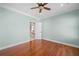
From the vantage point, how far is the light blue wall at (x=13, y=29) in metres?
2.26

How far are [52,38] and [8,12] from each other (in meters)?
1.68

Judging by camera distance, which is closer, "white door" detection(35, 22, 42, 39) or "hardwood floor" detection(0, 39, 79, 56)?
"hardwood floor" detection(0, 39, 79, 56)

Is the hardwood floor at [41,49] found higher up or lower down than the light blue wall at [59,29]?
lower down

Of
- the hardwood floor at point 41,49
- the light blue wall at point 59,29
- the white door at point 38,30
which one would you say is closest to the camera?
the hardwood floor at point 41,49

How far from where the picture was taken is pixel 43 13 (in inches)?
86.0

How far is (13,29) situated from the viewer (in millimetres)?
2387

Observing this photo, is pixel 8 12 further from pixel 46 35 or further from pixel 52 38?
pixel 52 38

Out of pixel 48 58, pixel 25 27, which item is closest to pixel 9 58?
pixel 48 58

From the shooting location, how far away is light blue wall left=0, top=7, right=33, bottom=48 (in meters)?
2.26

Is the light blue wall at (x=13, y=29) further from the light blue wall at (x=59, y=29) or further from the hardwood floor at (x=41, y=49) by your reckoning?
the light blue wall at (x=59, y=29)

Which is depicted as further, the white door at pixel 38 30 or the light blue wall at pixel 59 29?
the light blue wall at pixel 59 29

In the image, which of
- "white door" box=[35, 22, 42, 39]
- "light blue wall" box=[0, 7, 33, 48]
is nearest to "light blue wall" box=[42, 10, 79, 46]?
"white door" box=[35, 22, 42, 39]

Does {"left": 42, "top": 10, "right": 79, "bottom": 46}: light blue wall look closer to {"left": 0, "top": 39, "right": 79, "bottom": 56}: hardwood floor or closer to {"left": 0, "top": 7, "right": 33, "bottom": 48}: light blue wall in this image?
{"left": 0, "top": 39, "right": 79, "bottom": 56}: hardwood floor

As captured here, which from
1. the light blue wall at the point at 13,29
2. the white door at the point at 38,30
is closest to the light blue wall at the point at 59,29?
the white door at the point at 38,30
